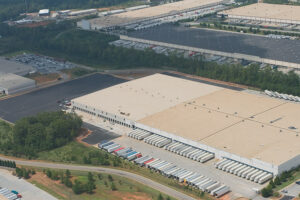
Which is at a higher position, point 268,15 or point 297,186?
point 268,15

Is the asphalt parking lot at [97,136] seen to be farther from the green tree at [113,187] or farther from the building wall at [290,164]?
the building wall at [290,164]

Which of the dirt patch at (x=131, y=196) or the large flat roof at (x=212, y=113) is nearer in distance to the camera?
the dirt patch at (x=131, y=196)

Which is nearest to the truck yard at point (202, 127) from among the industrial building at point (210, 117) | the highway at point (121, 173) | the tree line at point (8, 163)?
the industrial building at point (210, 117)

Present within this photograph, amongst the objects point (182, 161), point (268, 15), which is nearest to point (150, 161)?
point (182, 161)

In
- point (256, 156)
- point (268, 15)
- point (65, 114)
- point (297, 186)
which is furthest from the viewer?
point (268, 15)

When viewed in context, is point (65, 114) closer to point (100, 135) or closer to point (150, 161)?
point (100, 135)

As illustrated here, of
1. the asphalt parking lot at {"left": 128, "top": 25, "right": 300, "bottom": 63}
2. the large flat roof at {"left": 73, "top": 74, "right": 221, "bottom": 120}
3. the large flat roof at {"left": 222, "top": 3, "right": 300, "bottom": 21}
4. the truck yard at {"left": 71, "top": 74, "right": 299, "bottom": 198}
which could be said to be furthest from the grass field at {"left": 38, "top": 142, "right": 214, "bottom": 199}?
the large flat roof at {"left": 222, "top": 3, "right": 300, "bottom": 21}

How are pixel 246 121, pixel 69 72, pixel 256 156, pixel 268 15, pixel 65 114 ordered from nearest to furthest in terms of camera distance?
pixel 256 156 → pixel 246 121 → pixel 65 114 → pixel 69 72 → pixel 268 15

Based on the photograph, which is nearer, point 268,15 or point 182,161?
point 182,161
